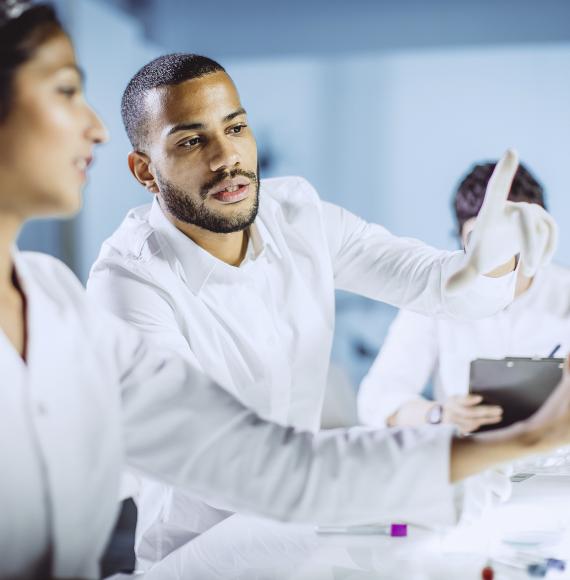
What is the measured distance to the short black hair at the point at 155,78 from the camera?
1919 millimetres

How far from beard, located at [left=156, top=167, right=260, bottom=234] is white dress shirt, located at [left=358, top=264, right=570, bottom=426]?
1.13 meters

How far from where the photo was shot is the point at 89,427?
1.12 m

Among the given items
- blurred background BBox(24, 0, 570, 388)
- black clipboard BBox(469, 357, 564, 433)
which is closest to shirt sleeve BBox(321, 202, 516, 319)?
black clipboard BBox(469, 357, 564, 433)

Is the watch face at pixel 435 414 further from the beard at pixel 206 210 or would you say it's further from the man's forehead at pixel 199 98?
the man's forehead at pixel 199 98

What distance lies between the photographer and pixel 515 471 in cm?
206

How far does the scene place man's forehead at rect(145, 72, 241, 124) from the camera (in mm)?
1894

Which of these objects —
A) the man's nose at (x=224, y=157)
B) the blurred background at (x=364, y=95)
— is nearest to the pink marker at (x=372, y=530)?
the man's nose at (x=224, y=157)

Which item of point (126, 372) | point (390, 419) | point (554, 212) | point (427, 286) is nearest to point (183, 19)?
point (554, 212)

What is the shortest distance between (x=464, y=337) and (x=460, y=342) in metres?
0.02

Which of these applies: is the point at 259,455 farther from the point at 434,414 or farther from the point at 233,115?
the point at 434,414

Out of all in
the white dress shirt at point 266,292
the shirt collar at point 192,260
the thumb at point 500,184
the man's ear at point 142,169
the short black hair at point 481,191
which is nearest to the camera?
the thumb at point 500,184

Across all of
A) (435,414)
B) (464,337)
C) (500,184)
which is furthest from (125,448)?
(464,337)

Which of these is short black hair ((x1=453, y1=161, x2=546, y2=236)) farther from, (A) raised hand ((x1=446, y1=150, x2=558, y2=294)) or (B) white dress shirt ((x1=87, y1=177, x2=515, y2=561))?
(A) raised hand ((x1=446, y1=150, x2=558, y2=294))

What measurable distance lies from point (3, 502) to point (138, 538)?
0.95m
